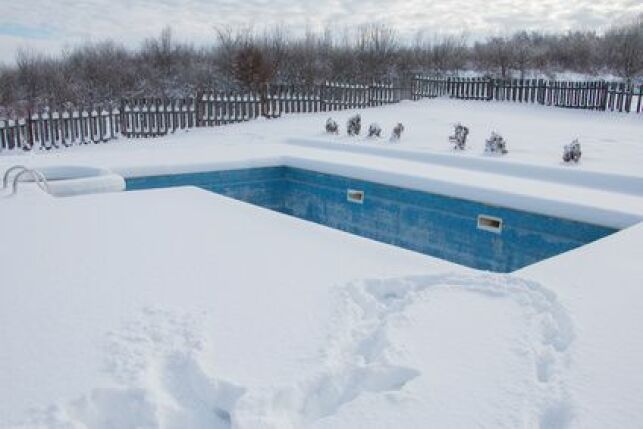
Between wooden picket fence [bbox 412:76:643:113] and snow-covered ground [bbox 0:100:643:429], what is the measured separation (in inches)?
432

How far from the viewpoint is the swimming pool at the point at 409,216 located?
16.7ft

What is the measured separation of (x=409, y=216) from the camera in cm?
607

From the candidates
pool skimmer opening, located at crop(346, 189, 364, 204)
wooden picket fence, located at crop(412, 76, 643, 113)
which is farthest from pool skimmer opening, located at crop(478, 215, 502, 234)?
wooden picket fence, located at crop(412, 76, 643, 113)

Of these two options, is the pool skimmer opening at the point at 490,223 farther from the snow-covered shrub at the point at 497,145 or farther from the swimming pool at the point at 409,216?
the snow-covered shrub at the point at 497,145

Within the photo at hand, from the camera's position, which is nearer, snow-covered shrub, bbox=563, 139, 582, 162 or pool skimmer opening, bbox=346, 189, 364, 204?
pool skimmer opening, bbox=346, 189, 364, 204

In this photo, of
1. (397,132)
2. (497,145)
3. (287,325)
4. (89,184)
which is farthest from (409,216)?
Result: (287,325)

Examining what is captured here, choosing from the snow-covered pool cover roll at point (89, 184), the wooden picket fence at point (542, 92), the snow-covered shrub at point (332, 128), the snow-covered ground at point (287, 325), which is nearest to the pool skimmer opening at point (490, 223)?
the snow-covered ground at point (287, 325)

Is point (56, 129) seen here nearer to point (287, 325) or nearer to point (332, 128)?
point (332, 128)

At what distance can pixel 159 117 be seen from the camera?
515 inches

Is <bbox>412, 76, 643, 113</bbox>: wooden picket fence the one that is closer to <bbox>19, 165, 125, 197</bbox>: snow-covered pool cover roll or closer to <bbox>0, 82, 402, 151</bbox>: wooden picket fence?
<bbox>0, 82, 402, 151</bbox>: wooden picket fence

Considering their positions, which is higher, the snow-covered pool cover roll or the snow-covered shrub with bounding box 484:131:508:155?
the snow-covered shrub with bounding box 484:131:508:155

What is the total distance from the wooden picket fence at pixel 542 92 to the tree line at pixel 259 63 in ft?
4.60

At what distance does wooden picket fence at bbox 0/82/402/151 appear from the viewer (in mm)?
11469

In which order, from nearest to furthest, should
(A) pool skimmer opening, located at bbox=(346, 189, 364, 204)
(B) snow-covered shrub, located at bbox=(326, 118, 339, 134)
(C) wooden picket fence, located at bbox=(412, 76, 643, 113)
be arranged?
(A) pool skimmer opening, located at bbox=(346, 189, 364, 204), (B) snow-covered shrub, located at bbox=(326, 118, 339, 134), (C) wooden picket fence, located at bbox=(412, 76, 643, 113)
